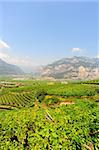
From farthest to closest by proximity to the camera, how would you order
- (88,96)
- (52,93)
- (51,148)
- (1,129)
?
(52,93), (88,96), (1,129), (51,148)

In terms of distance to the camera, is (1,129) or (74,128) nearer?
(74,128)

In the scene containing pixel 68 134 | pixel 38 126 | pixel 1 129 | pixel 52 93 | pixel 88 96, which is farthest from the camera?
pixel 52 93

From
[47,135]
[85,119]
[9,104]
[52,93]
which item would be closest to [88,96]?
[52,93]

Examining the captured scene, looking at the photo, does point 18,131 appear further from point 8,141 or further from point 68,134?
point 68,134

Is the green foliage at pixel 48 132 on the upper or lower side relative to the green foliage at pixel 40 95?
upper

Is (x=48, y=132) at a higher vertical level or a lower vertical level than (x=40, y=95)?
higher

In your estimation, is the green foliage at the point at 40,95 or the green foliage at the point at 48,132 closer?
the green foliage at the point at 48,132

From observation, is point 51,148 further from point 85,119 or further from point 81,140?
point 85,119

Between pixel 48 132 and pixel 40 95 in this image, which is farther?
pixel 40 95

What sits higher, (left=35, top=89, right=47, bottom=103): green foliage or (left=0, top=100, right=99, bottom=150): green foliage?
(left=0, top=100, right=99, bottom=150): green foliage

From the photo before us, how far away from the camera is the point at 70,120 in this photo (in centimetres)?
979

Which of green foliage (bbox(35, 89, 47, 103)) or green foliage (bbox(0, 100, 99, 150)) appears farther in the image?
green foliage (bbox(35, 89, 47, 103))

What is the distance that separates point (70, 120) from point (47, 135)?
2.09 m

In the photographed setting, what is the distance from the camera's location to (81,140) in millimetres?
8039
